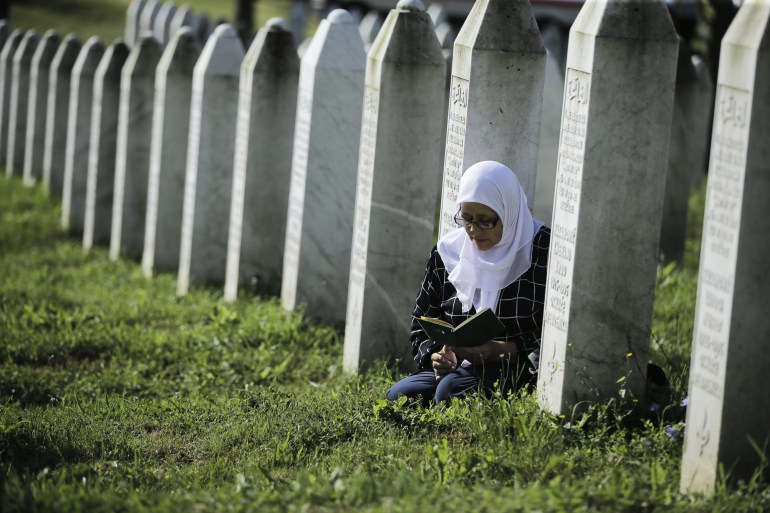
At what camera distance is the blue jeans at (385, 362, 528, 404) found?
5773 millimetres

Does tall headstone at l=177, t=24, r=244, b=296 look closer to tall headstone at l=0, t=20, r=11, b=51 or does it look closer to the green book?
the green book

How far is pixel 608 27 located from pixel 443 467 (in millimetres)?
1978

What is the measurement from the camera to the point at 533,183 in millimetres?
6293

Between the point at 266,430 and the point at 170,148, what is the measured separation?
5181mm

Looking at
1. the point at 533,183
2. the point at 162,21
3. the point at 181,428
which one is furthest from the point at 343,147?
the point at 162,21

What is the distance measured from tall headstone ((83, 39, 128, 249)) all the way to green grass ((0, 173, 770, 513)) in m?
2.66

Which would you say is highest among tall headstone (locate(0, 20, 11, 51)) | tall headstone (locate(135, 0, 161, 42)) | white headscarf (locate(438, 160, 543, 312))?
tall headstone (locate(135, 0, 161, 42))

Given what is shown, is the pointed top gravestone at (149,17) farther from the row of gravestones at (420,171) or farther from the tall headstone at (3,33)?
the row of gravestones at (420,171)

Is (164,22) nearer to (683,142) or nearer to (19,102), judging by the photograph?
(19,102)

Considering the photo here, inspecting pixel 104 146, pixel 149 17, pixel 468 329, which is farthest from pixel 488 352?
pixel 149 17

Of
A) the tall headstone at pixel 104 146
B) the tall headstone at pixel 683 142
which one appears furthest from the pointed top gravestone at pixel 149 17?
the tall headstone at pixel 683 142

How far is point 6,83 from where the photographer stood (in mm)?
17422

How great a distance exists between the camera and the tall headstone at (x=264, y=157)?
29.8 ft

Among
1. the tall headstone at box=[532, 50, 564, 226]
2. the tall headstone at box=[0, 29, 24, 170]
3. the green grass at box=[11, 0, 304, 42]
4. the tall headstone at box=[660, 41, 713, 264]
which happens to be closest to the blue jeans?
the tall headstone at box=[532, 50, 564, 226]
